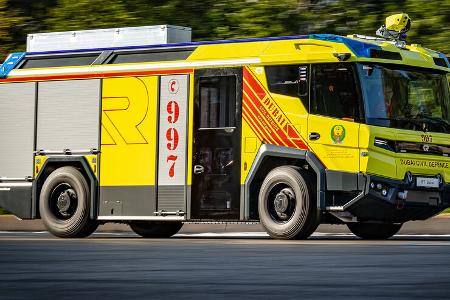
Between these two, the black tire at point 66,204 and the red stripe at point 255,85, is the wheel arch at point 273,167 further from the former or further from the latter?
the black tire at point 66,204

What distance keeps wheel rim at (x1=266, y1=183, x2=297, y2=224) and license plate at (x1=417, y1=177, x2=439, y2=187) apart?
1.69m

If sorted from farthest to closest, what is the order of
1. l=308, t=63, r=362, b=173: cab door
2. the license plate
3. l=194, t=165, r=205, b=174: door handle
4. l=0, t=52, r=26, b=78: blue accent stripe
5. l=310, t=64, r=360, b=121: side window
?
l=0, t=52, r=26, b=78: blue accent stripe, l=194, t=165, r=205, b=174: door handle, the license plate, l=310, t=64, r=360, b=121: side window, l=308, t=63, r=362, b=173: cab door

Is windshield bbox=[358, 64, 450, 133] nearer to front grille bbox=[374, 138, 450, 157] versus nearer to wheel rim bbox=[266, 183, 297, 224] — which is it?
front grille bbox=[374, 138, 450, 157]

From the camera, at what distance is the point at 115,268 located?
1110 centimetres

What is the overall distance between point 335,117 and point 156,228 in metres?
4.46

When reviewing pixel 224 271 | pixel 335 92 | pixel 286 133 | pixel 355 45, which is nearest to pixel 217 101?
pixel 286 133

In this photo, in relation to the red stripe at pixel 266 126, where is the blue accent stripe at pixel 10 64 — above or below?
above

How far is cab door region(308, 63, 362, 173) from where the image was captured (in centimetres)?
1736

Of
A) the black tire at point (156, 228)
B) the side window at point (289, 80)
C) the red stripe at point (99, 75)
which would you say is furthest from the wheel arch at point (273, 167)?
the black tire at point (156, 228)

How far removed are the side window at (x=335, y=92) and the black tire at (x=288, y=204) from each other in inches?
35.4

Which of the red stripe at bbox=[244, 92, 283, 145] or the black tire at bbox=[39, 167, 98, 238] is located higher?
the red stripe at bbox=[244, 92, 283, 145]

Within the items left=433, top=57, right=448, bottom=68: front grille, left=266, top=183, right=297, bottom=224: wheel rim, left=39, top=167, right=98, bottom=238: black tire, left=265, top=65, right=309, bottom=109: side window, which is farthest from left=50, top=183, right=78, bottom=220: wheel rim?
left=433, top=57, right=448, bottom=68: front grille

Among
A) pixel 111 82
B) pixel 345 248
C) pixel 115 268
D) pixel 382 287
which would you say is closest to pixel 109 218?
pixel 111 82

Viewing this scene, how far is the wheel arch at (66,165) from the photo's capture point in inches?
781
